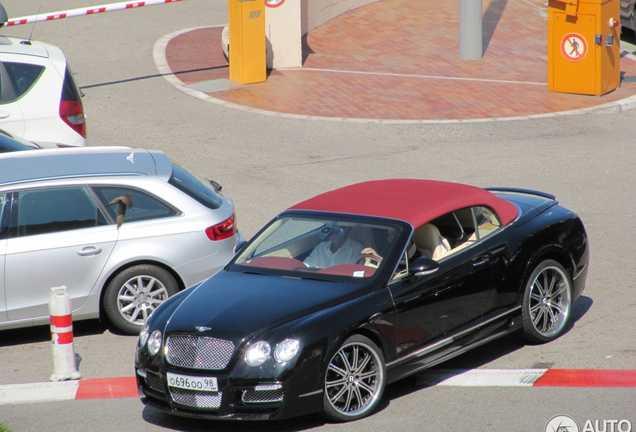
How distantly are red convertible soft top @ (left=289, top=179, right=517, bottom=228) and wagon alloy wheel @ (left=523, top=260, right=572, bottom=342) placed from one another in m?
0.53

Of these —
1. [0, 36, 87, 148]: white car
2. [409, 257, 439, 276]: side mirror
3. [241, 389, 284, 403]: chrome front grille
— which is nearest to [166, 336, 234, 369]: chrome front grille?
[241, 389, 284, 403]: chrome front grille

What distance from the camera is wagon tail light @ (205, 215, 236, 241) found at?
827 centimetres

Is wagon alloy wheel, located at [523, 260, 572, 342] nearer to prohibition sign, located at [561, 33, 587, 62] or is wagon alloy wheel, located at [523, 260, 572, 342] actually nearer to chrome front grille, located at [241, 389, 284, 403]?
chrome front grille, located at [241, 389, 284, 403]

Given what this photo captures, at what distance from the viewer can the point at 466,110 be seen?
1597 cm

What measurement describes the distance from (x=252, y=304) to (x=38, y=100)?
6898mm

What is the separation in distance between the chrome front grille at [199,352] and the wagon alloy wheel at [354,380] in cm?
68

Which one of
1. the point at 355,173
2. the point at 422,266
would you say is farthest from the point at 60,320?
the point at 355,173

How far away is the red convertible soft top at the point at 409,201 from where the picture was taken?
7.06m

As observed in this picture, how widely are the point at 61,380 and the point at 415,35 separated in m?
15.0

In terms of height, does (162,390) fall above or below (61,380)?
above

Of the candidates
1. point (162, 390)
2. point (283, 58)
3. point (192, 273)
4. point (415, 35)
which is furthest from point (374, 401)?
point (415, 35)

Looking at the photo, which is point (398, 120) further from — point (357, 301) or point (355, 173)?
point (357, 301)

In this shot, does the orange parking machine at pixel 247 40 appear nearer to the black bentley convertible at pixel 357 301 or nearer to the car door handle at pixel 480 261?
the black bentley convertible at pixel 357 301

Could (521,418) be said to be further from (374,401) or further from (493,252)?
(493,252)
